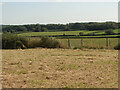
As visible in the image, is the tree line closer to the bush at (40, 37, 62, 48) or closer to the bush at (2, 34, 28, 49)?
the bush at (2, 34, 28, 49)

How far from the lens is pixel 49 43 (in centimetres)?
2273

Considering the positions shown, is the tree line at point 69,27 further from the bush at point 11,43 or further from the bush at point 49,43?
the bush at point 49,43

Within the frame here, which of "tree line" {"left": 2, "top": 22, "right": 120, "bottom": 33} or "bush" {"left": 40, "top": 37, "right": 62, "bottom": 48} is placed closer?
"bush" {"left": 40, "top": 37, "right": 62, "bottom": 48}

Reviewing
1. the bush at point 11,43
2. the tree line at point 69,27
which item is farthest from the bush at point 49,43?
the tree line at point 69,27

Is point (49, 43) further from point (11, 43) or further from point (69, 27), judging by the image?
point (69, 27)

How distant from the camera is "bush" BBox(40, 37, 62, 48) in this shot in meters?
22.5

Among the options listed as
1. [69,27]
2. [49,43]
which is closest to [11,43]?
[49,43]

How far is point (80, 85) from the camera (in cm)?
637

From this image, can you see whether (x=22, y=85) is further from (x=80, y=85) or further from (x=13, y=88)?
(x=80, y=85)

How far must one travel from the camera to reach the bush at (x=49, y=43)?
22.5 meters

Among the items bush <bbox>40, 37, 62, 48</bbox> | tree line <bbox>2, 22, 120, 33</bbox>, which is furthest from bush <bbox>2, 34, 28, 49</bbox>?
tree line <bbox>2, 22, 120, 33</bbox>

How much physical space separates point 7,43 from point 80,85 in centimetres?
1763

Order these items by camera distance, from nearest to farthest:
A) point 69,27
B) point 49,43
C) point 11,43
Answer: point 11,43, point 49,43, point 69,27

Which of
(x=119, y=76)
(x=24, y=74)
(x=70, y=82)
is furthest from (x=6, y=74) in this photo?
(x=119, y=76)
